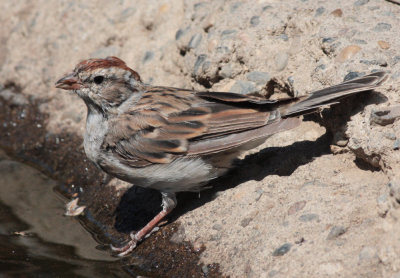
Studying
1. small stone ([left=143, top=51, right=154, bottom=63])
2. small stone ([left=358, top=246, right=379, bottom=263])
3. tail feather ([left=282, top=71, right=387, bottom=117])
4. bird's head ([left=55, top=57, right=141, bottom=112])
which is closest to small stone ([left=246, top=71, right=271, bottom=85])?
tail feather ([left=282, top=71, right=387, bottom=117])

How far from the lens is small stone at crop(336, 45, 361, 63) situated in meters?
5.93

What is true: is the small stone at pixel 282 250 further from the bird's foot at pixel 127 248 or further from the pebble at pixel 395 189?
the bird's foot at pixel 127 248

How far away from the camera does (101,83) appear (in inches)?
239

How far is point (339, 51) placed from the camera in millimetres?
6027

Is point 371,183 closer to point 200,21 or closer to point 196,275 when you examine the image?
point 196,275

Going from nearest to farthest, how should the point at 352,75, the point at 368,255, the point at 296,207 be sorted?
the point at 368,255, the point at 296,207, the point at 352,75

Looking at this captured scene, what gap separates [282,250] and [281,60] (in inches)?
95.5

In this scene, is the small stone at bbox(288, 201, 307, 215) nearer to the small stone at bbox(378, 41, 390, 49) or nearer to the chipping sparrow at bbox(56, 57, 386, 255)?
the chipping sparrow at bbox(56, 57, 386, 255)

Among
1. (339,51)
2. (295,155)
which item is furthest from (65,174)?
(339,51)

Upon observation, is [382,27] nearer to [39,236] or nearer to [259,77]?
[259,77]

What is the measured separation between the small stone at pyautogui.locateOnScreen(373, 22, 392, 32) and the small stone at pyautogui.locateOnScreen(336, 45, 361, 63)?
13.5 inches

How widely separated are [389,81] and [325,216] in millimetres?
1463

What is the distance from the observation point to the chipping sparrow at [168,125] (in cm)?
564

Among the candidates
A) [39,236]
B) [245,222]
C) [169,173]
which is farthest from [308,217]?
[39,236]
